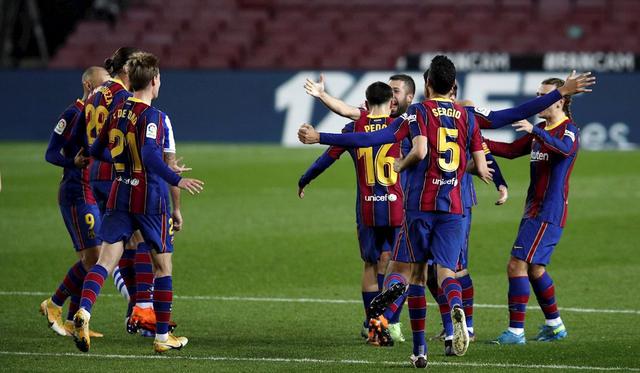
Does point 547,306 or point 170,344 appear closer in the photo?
point 170,344

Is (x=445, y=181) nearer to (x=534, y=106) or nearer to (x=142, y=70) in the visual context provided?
(x=534, y=106)

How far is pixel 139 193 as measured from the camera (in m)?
7.84

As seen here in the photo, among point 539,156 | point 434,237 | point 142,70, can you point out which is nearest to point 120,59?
point 142,70

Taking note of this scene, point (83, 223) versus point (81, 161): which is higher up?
point (81, 161)

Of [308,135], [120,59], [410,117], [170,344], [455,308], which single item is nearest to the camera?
[455,308]

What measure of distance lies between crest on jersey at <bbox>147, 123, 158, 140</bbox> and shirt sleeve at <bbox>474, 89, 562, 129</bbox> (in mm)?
2126

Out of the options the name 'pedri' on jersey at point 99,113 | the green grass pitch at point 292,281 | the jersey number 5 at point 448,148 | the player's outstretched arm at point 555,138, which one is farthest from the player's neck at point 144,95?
the player's outstretched arm at point 555,138

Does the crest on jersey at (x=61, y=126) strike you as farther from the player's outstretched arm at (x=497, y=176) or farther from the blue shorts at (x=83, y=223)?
the player's outstretched arm at (x=497, y=176)

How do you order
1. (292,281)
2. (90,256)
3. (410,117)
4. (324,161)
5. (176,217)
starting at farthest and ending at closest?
1. (292,281)
2. (90,256)
3. (324,161)
4. (176,217)
5. (410,117)

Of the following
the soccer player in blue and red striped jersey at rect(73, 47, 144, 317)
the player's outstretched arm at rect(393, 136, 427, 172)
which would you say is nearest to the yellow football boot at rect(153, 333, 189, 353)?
the soccer player in blue and red striped jersey at rect(73, 47, 144, 317)

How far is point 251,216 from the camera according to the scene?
646 inches

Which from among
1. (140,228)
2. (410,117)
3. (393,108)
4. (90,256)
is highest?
(393,108)

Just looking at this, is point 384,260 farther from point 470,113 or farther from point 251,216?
point 251,216

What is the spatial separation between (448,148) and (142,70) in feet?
6.88
